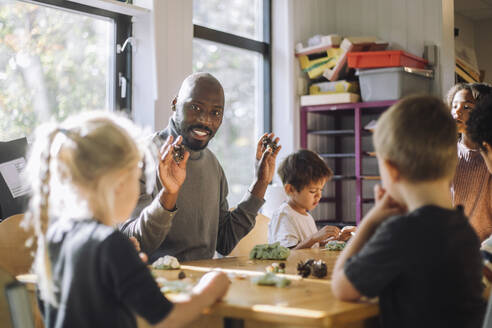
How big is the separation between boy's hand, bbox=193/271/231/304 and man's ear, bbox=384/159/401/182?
416 millimetres

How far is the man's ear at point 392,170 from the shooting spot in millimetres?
1253

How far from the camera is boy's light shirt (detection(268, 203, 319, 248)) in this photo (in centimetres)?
237

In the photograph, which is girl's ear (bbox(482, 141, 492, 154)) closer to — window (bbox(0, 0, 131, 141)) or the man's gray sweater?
the man's gray sweater

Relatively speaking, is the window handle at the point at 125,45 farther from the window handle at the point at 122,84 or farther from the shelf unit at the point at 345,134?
the shelf unit at the point at 345,134

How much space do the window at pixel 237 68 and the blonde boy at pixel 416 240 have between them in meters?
2.65

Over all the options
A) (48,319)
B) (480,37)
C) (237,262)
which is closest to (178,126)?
(237,262)

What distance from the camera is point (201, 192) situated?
2.19m

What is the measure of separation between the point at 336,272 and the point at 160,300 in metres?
0.39

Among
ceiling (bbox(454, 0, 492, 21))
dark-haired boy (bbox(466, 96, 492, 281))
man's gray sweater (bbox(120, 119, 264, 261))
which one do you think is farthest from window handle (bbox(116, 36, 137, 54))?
ceiling (bbox(454, 0, 492, 21))

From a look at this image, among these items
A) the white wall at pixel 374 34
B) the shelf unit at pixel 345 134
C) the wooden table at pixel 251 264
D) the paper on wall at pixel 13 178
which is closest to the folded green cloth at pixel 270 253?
the wooden table at pixel 251 264

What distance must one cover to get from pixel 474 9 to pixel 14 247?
4.83m

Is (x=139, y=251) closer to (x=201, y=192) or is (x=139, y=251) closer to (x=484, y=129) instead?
(x=201, y=192)

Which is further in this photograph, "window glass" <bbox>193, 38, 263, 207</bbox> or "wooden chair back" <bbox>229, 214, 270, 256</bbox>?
"window glass" <bbox>193, 38, 263, 207</bbox>

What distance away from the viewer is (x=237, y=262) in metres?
1.85
